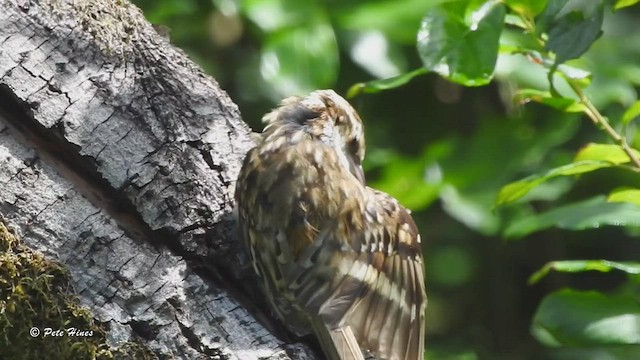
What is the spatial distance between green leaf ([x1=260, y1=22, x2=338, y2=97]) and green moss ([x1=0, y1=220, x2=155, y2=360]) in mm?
1430

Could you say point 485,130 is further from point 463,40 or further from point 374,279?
point 463,40

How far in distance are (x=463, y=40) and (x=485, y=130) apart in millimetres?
1531

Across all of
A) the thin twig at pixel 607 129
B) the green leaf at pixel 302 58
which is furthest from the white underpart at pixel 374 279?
the green leaf at pixel 302 58

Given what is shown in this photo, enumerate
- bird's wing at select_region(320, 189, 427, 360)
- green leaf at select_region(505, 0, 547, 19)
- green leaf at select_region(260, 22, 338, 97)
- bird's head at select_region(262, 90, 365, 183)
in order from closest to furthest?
green leaf at select_region(505, 0, 547, 19)
bird's wing at select_region(320, 189, 427, 360)
bird's head at select_region(262, 90, 365, 183)
green leaf at select_region(260, 22, 338, 97)

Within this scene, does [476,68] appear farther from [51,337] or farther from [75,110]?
[51,337]

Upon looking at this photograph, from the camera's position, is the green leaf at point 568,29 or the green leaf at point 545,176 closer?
the green leaf at point 568,29

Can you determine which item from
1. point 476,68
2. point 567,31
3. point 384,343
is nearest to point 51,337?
point 384,343

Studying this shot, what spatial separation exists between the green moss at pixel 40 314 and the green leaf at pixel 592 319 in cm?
94

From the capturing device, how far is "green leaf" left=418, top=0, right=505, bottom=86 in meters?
2.25

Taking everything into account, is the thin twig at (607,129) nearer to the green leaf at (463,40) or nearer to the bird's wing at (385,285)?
the green leaf at (463,40)

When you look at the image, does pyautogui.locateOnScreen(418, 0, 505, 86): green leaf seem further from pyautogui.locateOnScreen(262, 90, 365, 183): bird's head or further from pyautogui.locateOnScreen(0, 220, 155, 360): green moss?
pyautogui.locateOnScreen(0, 220, 155, 360): green moss

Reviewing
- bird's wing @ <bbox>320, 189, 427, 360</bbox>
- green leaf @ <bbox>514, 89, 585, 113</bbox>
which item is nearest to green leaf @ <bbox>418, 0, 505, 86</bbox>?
green leaf @ <bbox>514, 89, 585, 113</bbox>

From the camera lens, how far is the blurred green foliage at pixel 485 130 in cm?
238

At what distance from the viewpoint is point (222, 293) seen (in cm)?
223
